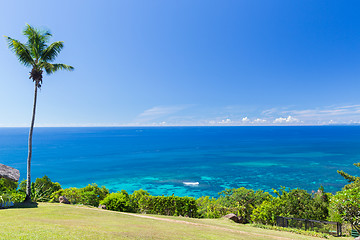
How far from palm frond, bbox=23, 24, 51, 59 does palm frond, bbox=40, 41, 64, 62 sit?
0.37 meters

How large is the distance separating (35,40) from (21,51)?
158cm

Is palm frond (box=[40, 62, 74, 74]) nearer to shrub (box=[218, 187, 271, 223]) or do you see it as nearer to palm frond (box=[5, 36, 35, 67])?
palm frond (box=[5, 36, 35, 67])

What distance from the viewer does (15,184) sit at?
18.8m

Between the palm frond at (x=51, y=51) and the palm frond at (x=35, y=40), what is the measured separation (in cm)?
37

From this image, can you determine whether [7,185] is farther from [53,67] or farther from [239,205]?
[239,205]

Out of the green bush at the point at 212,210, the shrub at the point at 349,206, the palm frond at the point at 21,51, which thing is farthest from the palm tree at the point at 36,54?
the shrub at the point at 349,206

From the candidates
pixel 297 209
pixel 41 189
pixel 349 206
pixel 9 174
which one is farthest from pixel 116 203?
pixel 297 209

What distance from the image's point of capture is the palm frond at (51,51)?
17791 millimetres

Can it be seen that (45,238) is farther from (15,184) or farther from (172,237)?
(15,184)

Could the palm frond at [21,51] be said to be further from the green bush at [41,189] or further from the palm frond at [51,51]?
the green bush at [41,189]

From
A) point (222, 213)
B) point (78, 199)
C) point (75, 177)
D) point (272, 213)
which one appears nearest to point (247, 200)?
point (222, 213)

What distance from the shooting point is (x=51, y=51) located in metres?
18.0

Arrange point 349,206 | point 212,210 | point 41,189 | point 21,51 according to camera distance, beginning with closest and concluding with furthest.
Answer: point 349,206, point 21,51, point 41,189, point 212,210

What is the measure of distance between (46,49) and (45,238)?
56.3ft
